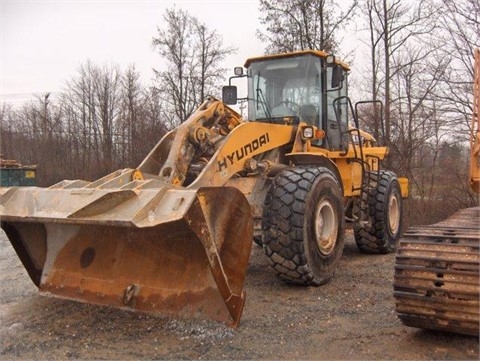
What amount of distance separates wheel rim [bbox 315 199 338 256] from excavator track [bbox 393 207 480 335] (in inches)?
66.4

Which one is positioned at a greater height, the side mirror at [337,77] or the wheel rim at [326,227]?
the side mirror at [337,77]

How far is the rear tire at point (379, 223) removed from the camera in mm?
7504

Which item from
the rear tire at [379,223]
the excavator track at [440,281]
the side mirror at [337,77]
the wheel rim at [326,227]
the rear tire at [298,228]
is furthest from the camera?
the rear tire at [379,223]

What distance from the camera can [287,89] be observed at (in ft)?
21.9

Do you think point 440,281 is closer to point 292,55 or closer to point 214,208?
point 214,208

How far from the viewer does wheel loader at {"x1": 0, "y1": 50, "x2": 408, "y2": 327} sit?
3.86 m

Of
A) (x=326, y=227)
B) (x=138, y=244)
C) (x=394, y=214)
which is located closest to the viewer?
(x=138, y=244)

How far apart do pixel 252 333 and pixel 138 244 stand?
134cm

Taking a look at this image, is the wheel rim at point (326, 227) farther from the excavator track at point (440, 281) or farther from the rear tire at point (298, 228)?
the excavator track at point (440, 281)

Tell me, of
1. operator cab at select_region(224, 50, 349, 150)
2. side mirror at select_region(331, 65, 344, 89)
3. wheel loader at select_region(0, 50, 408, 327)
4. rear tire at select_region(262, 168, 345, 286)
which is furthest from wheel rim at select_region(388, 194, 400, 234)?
rear tire at select_region(262, 168, 345, 286)

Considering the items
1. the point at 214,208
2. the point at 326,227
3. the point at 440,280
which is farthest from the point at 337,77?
the point at 440,280

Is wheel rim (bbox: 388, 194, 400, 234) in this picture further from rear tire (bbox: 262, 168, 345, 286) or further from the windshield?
rear tire (bbox: 262, 168, 345, 286)

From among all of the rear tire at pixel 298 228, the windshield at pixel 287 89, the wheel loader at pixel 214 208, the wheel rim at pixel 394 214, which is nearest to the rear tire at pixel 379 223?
the wheel rim at pixel 394 214

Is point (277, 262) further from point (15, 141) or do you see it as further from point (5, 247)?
point (15, 141)
